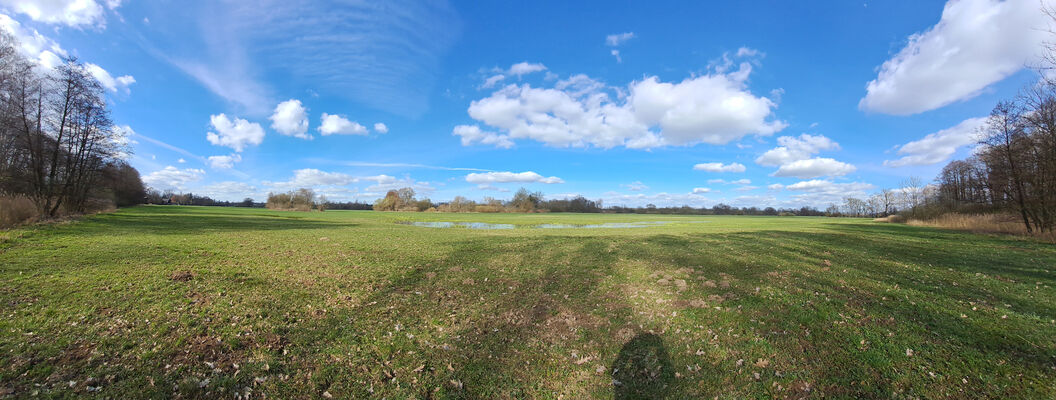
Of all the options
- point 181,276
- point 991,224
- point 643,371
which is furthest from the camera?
point 991,224

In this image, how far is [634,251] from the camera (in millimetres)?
16531

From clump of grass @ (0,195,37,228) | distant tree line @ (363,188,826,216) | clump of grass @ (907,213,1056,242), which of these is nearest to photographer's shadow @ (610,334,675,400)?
clump of grass @ (0,195,37,228)

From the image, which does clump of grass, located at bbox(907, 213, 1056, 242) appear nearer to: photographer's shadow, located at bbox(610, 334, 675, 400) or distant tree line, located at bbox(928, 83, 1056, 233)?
distant tree line, located at bbox(928, 83, 1056, 233)

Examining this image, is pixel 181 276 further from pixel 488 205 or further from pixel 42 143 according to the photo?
pixel 488 205

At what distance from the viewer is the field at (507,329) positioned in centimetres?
517

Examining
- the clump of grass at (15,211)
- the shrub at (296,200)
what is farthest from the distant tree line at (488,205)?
the clump of grass at (15,211)

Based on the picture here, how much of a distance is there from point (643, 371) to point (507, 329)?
2.88 m

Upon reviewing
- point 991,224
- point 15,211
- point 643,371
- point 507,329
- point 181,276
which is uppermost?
point 15,211

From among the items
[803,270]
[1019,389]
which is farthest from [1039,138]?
[1019,389]

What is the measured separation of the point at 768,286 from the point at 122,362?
1392cm

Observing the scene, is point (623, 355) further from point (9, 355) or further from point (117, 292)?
point (117, 292)

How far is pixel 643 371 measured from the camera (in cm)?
593

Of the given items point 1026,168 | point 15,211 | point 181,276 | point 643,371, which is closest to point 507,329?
point 643,371

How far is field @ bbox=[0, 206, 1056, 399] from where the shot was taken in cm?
517
